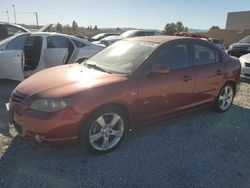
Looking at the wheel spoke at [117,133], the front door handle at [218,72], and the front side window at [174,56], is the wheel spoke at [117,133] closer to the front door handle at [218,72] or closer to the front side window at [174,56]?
the front side window at [174,56]

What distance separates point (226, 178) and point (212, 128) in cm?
162

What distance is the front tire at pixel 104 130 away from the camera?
3543 millimetres

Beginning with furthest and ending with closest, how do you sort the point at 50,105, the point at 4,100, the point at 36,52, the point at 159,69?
the point at 36,52 < the point at 4,100 < the point at 159,69 < the point at 50,105

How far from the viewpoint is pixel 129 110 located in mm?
Result: 3881

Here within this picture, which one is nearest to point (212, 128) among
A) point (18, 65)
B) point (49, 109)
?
point (49, 109)

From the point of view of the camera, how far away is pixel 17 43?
284 inches

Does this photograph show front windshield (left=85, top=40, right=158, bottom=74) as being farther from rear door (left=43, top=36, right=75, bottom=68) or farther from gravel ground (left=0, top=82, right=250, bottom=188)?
rear door (left=43, top=36, right=75, bottom=68)

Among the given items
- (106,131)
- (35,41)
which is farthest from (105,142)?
(35,41)

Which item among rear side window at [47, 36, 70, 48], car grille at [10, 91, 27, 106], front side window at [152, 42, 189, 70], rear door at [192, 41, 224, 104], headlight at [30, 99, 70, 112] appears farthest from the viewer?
rear side window at [47, 36, 70, 48]

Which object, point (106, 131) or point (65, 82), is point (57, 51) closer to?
point (65, 82)

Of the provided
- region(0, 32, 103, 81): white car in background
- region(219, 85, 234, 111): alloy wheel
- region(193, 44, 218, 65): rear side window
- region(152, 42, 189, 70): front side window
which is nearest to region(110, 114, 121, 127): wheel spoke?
region(152, 42, 189, 70): front side window

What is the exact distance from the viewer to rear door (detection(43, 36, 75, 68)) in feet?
25.0

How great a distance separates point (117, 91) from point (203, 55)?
2161 millimetres

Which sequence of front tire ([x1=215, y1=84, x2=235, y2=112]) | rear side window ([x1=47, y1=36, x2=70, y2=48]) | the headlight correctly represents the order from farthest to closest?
rear side window ([x1=47, y1=36, x2=70, y2=48]) < front tire ([x1=215, y1=84, x2=235, y2=112]) < the headlight
